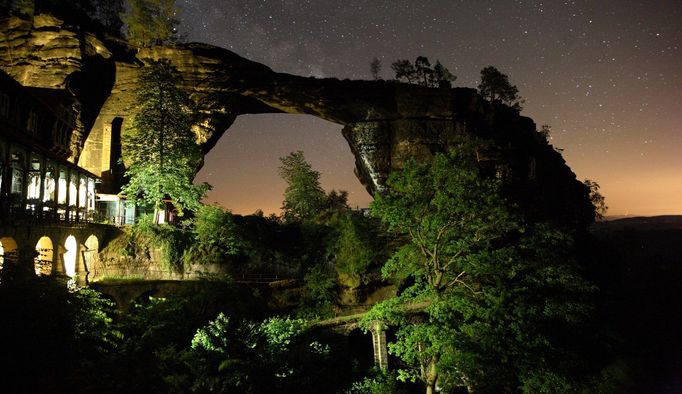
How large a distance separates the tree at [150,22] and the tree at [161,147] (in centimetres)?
744

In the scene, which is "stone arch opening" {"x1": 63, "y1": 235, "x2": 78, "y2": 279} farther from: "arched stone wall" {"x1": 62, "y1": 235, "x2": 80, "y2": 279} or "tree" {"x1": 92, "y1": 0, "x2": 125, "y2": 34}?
"tree" {"x1": 92, "y1": 0, "x2": 125, "y2": 34}

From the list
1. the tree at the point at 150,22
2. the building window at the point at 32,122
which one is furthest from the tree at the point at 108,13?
the building window at the point at 32,122

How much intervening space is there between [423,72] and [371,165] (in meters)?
20.1

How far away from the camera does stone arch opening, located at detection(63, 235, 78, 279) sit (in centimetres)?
2403

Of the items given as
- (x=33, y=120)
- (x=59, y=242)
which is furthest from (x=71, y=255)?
(x=33, y=120)

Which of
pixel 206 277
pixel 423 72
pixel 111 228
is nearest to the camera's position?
pixel 206 277

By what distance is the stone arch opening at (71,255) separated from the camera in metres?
24.0

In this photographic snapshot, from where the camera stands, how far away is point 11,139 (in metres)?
18.3

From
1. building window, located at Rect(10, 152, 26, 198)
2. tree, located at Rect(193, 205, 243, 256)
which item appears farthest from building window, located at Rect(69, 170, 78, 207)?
tree, located at Rect(193, 205, 243, 256)

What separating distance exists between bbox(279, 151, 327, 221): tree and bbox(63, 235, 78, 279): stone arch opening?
23.2 m

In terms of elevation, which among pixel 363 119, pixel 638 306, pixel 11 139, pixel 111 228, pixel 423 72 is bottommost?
pixel 638 306

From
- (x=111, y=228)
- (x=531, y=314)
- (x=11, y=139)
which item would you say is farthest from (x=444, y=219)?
(x=111, y=228)

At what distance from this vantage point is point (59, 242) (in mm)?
21859

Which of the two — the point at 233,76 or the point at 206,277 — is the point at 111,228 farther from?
the point at 233,76
